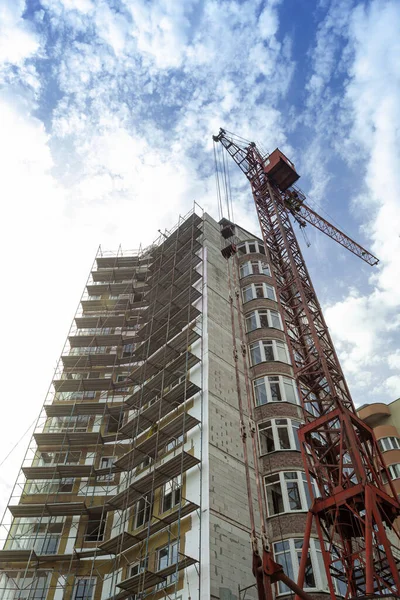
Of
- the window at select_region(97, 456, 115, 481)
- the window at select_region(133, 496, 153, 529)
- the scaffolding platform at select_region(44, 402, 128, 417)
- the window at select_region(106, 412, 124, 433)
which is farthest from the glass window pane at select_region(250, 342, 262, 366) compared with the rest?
the window at select_region(97, 456, 115, 481)

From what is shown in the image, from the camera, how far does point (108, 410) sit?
31781 millimetres

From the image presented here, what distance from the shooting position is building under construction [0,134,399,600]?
68.5 ft

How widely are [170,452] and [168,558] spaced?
554 centimetres

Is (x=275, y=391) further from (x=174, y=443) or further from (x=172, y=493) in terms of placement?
(x=172, y=493)

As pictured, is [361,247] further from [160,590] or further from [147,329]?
[160,590]

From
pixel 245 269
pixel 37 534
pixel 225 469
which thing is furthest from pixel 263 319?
pixel 37 534

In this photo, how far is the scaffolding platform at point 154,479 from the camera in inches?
932

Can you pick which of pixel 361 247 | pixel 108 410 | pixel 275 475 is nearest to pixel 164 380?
pixel 108 410

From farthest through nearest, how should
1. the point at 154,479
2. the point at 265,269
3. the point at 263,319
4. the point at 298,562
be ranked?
1. the point at 265,269
2. the point at 263,319
3. the point at 154,479
4. the point at 298,562

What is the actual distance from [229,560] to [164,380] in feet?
37.5

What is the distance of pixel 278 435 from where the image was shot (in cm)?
2656

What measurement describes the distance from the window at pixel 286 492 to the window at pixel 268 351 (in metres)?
7.52

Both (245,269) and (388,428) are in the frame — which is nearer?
(245,269)

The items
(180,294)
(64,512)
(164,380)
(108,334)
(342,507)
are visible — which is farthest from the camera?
(108,334)
